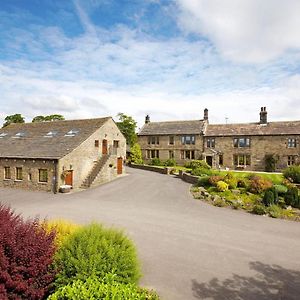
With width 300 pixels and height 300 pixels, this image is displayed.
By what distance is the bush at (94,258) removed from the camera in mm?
7906

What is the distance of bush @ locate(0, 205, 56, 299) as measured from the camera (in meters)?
7.19

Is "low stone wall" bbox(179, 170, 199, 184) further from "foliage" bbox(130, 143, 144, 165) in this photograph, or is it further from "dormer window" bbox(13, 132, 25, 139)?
"dormer window" bbox(13, 132, 25, 139)

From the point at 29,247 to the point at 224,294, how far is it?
663 cm

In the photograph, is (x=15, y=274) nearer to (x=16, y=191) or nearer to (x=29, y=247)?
(x=29, y=247)

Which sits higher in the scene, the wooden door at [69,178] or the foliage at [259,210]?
the wooden door at [69,178]

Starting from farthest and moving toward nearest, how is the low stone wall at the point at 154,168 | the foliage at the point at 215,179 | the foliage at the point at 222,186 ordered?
the low stone wall at the point at 154,168 → the foliage at the point at 215,179 → the foliage at the point at 222,186

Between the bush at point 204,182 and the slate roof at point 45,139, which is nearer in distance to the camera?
the bush at point 204,182

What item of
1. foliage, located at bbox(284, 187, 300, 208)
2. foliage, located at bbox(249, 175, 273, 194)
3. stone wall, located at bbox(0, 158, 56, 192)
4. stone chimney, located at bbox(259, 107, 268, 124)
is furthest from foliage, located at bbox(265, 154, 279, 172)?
stone wall, located at bbox(0, 158, 56, 192)

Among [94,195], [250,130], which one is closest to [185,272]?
[94,195]

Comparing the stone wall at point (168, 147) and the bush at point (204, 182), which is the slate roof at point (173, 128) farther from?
the bush at point (204, 182)

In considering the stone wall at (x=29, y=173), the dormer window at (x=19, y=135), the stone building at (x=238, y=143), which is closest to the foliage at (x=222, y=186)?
the stone wall at (x=29, y=173)

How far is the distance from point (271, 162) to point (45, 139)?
3382cm

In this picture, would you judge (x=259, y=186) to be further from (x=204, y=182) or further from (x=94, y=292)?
(x=94, y=292)

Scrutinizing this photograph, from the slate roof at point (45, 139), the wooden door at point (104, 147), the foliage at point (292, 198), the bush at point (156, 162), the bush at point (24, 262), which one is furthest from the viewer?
the bush at point (156, 162)
